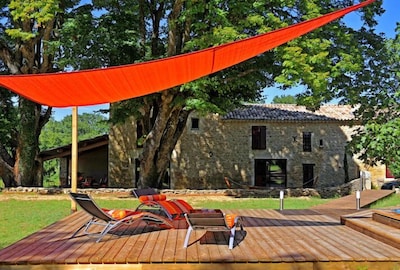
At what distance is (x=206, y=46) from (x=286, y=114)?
11.2 meters

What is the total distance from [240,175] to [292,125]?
368 centimetres

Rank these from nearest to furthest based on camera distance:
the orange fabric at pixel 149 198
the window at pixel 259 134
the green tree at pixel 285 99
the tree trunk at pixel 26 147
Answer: the orange fabric at pixel 149 198 → the tree trunk at pixel 26 147 → the window at pixel 259 134 → the green tree at pixel 285 99

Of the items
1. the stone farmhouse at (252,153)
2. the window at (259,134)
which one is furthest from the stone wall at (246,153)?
the window at (259,134)

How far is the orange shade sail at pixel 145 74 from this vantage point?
4898 mm

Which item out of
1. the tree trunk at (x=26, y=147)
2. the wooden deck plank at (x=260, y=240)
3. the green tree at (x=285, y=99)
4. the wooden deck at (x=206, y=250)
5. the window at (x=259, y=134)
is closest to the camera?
the wooden deck at (x=206, y=250)

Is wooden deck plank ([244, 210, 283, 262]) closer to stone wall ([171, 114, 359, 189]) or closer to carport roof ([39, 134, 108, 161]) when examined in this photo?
stone wall ([171, 114, 359, 189])

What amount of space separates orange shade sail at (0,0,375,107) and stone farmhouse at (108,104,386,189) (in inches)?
597

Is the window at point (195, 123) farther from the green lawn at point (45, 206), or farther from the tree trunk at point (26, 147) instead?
the tree trunk at point (26, 147)

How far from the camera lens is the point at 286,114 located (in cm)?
2208

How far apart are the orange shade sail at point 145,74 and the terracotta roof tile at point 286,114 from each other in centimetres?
1544

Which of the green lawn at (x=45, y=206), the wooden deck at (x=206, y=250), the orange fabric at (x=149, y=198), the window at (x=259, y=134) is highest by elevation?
the window at (x=259, y=134)

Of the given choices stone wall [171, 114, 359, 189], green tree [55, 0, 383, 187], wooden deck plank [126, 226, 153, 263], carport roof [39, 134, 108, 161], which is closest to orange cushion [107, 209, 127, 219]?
wooden deck plank [126, 226, 153, 263]

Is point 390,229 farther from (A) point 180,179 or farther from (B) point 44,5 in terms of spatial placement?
(A) point 180,179

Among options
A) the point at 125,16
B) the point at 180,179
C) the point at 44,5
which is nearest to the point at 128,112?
the point at 125,16
